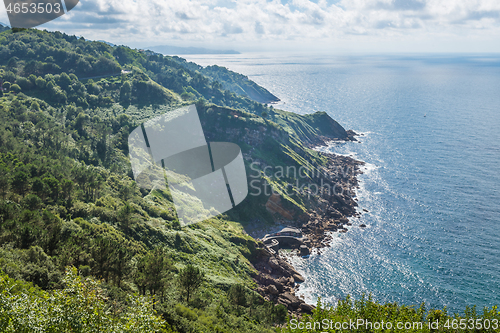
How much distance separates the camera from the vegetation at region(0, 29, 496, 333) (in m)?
28.4

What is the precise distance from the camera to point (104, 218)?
204ft

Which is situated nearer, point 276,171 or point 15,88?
point 15,88

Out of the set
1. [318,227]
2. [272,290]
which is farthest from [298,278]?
[318,227]

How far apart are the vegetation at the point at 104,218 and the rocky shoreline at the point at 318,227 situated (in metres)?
4.06

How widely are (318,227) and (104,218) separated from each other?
224ft

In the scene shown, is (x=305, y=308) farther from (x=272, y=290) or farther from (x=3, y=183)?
(x=3, y=183)

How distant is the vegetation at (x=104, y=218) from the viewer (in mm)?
28391

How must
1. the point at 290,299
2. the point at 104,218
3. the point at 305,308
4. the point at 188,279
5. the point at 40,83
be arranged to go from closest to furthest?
the point at 188,279 < the point at 104,218 < the point at 305,308 < the point at 290,299 < the point at 40,83

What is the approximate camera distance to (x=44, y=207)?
184 ft

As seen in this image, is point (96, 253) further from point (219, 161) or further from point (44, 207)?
point (219, 161)

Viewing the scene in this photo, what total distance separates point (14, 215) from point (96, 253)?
55.0 feet

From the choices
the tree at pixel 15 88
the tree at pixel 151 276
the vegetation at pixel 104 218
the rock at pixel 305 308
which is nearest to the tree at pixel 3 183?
the vegetation at pixel 104 218

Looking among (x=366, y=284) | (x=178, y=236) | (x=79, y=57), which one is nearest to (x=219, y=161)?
(x=178, y=236)

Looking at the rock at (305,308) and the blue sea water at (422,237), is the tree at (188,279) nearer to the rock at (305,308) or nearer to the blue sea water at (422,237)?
the rock at (305,308)
